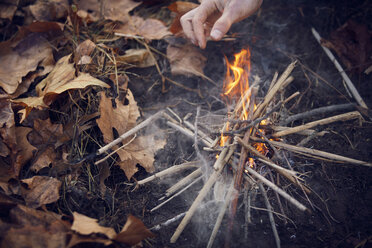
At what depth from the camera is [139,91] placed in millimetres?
2650

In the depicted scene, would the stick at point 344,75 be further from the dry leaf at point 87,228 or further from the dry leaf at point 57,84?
the dry leaf at point 87,228

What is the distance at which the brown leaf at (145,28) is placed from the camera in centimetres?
277

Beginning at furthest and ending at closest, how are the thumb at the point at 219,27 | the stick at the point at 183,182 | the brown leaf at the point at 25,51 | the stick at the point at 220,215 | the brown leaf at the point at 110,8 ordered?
the brown leaf at the point at 110,8
the brown leaf at the point at 25,51
the thumb at the point at 219,27
the stick at the point at 183,182
the stick at the point at 220,215

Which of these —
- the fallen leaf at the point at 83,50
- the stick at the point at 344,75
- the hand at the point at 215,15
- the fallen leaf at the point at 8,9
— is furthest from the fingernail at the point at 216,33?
the fallen leaf at the point at 8,9

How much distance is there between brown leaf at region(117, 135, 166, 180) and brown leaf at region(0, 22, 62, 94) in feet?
3.86

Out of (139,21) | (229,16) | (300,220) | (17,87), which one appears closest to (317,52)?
(229,16)

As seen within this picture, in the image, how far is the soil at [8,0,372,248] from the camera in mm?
1872

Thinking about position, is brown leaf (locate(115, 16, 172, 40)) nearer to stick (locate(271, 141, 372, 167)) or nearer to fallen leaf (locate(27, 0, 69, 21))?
fallen leaf (locate(27, 0, 69, 21))

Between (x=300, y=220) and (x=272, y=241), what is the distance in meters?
0.29

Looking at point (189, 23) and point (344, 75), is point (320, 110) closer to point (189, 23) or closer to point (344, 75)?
point (344, 75)

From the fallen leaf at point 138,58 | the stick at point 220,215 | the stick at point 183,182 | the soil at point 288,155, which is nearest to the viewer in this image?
the stick at point 220,215

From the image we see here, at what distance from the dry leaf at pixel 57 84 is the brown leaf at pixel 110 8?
860 millimetres

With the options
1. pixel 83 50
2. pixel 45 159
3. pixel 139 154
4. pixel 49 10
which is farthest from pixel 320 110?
pixel 49 10

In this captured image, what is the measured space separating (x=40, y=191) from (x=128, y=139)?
2.46ft
